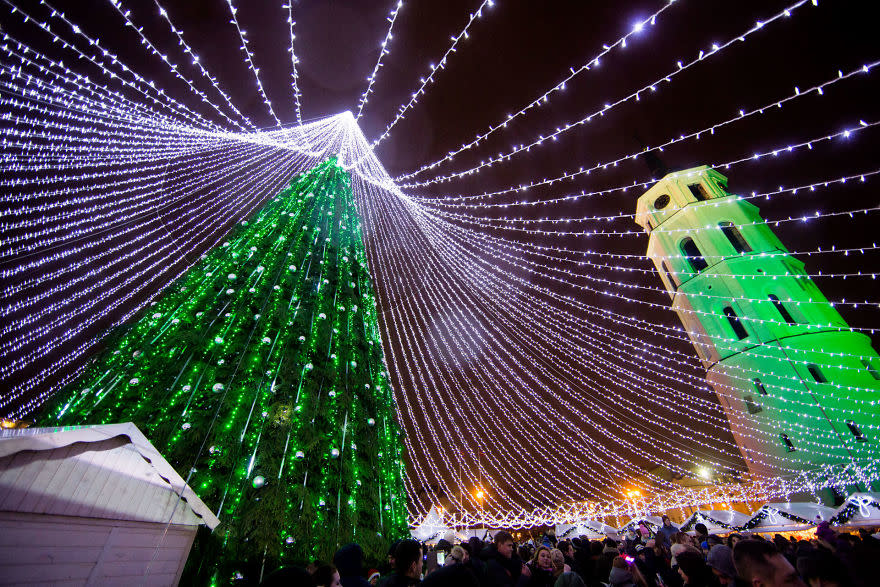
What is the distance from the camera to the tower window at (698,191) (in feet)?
73.0

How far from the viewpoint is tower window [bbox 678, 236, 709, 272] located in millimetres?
21189

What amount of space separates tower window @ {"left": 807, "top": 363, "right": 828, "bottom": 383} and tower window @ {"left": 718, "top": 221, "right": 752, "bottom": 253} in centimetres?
627

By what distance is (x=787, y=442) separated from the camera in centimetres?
1672

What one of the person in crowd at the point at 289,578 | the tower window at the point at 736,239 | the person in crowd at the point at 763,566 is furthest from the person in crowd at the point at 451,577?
the tower window at the point at 736,239

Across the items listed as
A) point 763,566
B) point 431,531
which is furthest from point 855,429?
point 763,566

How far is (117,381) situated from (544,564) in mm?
5241

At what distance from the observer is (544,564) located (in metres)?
4.34

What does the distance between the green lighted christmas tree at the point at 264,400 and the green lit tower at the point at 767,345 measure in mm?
16147

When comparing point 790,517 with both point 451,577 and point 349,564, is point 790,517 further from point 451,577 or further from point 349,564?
point 451,577

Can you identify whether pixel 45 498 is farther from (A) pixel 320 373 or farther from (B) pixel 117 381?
(A) pixel 320 373

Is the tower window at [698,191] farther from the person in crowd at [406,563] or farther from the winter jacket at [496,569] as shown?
the person in crowd at [406,563]

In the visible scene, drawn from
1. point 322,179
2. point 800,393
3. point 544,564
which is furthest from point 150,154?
point 800,393

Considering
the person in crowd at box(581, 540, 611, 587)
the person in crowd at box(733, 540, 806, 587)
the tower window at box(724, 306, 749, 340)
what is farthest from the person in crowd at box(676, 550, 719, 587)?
the tower window at box(724, 306, 749, 340)

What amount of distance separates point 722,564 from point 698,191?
25412 mm
